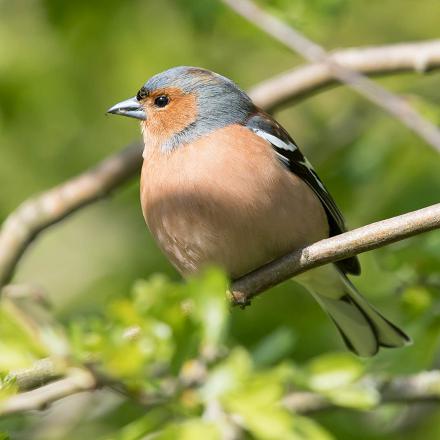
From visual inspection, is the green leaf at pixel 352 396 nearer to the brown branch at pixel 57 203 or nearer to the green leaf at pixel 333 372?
the green leaf at pixel 333 372

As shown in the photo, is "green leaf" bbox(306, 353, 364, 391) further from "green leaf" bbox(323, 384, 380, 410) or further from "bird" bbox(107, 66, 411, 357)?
"bird" bbox(107, 66, 411, 357)

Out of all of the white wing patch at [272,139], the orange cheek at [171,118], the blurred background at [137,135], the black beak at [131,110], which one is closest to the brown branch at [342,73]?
the blurred background at [137,135]

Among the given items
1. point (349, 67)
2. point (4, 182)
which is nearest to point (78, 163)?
point (4, 182)

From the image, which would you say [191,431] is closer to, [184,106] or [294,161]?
[294,161]

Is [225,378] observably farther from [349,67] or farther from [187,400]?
[349,67]

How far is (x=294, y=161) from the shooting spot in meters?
6.11

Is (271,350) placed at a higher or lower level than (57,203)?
lower

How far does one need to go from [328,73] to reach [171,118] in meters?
1.14

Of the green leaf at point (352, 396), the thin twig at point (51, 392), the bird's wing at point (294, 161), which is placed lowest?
the green leaf at point (352, 396)

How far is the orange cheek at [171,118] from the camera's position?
6172 mm

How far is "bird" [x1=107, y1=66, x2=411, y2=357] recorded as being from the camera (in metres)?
5.46

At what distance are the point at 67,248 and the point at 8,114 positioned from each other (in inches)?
79.5

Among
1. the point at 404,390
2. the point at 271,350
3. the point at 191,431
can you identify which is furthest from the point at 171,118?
the point at 191,431

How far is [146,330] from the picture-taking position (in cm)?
340
